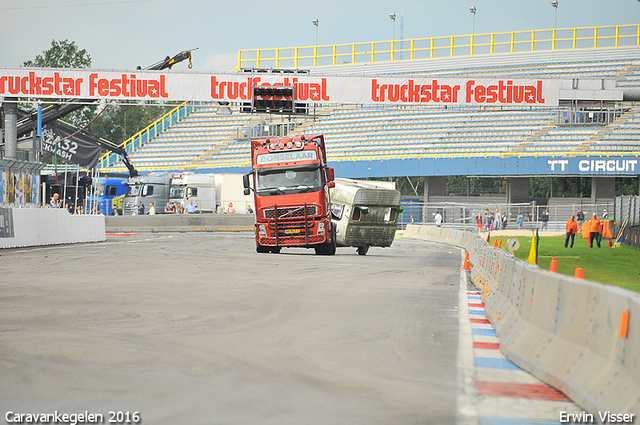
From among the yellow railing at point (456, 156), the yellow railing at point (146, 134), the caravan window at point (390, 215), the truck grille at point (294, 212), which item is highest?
the yellow railing at point (146, 134)

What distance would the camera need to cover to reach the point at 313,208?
23.5m

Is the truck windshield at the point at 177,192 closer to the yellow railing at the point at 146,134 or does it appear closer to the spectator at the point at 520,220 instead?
the yellow railing at the point at 146,134

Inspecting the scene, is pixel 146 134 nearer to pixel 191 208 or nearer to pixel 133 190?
pixel 133 190

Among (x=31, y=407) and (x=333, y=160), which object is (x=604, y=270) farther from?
(x=333, y=160)

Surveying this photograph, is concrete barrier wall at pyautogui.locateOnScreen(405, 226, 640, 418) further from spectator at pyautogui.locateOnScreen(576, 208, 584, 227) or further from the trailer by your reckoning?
spectator at pyautogui.locateOnScreen(576, 208, 584, 227)

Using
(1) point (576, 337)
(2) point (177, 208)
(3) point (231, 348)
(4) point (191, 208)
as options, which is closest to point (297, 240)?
(3) point (231, 348)

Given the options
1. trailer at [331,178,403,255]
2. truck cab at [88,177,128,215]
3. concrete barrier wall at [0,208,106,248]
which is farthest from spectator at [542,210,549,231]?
concrete barrier wall at [0,208,106,248]

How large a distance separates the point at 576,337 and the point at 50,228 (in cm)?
2507

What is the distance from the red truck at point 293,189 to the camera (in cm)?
2352

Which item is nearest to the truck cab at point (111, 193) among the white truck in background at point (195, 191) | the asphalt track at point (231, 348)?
the white truck in background at point (195, 191)

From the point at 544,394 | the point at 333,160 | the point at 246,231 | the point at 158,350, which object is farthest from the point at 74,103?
the point at 544,394

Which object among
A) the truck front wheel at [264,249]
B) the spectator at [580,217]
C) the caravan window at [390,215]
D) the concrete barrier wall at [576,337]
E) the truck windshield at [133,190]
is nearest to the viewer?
the concrete barrier wall at [576,337]

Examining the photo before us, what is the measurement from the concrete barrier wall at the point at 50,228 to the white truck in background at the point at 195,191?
49.5 feet

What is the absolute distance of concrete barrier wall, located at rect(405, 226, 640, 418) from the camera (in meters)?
4.86
